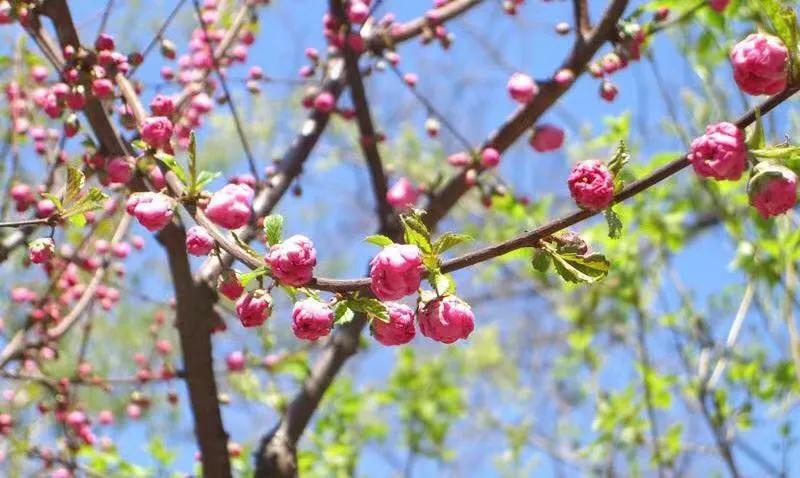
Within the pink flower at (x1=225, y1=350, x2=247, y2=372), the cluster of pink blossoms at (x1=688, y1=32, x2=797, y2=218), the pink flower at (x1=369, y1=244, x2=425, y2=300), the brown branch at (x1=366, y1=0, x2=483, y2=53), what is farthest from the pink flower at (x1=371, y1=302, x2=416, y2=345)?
the pink flower at (x1=225, y1=350, x2=247, y2=372)

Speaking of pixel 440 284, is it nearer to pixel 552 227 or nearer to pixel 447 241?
pixel 447 241

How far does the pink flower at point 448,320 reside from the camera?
111 cm

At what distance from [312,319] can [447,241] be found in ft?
0.60

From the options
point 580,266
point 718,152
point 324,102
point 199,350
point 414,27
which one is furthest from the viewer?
point 414,27

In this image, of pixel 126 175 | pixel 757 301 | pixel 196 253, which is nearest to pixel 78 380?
pixel 126 175

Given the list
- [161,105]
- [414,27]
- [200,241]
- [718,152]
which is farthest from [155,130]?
[414,27]

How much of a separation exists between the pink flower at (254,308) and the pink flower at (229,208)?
0.35ft

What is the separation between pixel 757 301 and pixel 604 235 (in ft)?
1.98

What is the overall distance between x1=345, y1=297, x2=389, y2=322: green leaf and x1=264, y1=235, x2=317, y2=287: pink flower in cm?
6

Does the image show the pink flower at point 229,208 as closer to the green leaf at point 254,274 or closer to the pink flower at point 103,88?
the green leaf at point 254,274

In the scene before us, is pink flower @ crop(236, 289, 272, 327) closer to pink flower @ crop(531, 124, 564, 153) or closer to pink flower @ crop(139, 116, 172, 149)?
pink flower @ crop(139, 116, 172, 149)

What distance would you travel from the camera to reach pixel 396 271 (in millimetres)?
1030

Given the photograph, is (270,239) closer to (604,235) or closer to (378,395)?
(604,235)

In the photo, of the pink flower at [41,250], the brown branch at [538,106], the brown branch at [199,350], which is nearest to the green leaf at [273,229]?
the pink flower at [41,250]
